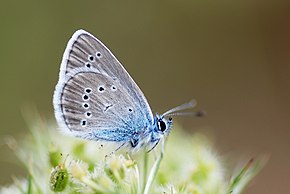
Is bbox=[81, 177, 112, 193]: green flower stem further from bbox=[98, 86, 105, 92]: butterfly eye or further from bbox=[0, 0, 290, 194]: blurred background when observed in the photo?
bbox=[0, 0, 290, 194]: blurred background

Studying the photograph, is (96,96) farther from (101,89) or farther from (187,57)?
(187,57)

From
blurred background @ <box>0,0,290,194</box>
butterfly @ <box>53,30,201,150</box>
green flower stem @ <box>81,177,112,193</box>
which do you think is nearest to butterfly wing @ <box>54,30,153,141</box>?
butterfly @ <box>53,30,201,150</box>

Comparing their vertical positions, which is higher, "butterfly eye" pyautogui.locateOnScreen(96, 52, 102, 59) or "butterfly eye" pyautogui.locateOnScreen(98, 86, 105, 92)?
"butterfly eye" pyautogui.locateOnScreen(96, 52, 102, 59)

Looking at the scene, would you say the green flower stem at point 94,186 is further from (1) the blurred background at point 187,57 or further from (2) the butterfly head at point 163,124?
(1) the blurred background at point 187,57

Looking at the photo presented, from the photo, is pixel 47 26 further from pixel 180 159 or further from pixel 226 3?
pixel 180 159

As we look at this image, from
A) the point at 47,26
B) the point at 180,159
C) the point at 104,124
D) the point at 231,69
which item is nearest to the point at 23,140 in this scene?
the point at 104,124

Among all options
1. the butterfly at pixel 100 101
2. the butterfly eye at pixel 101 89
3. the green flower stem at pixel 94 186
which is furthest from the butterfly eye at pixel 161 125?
the green flower stem at pixel 94 186
